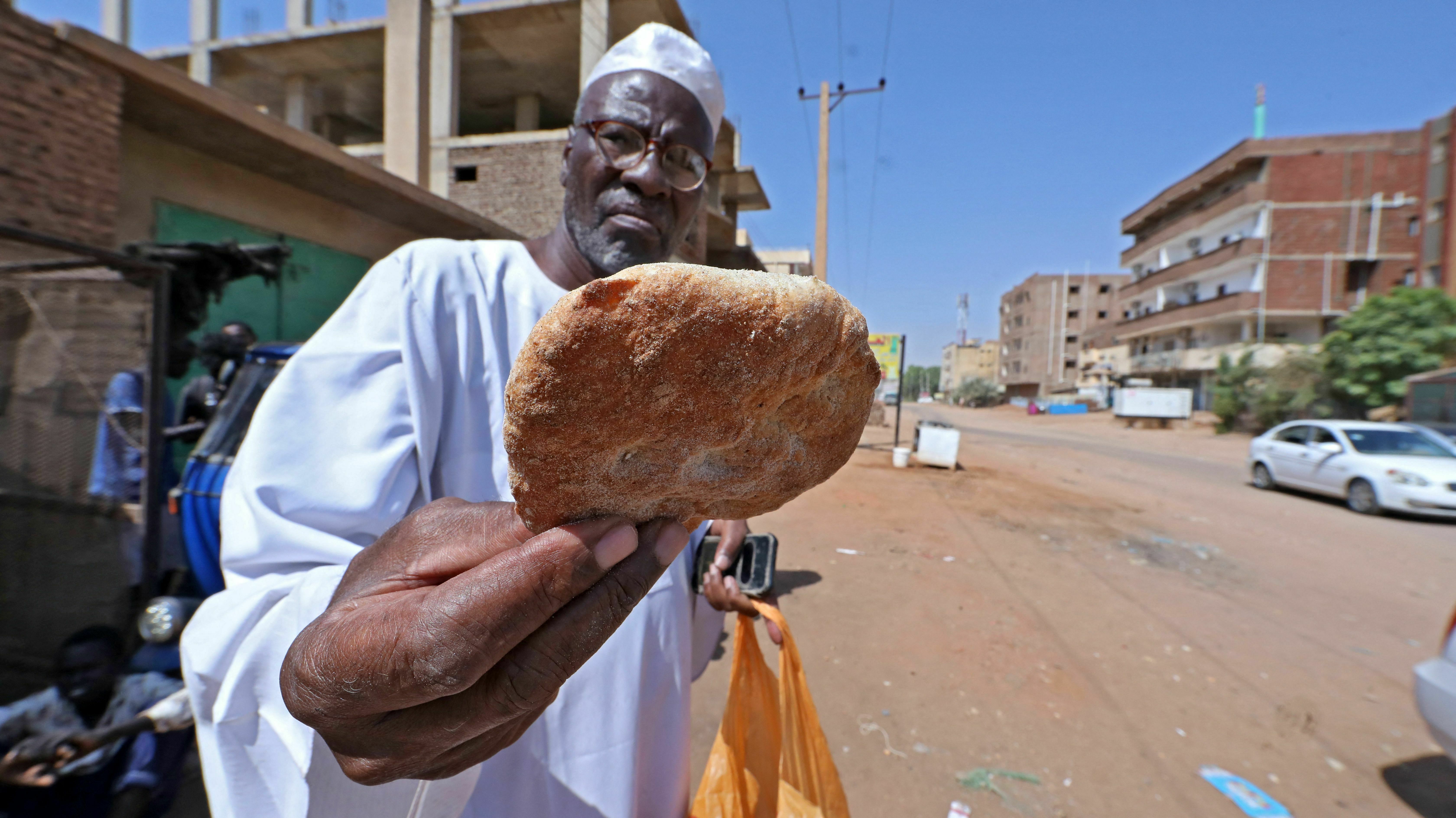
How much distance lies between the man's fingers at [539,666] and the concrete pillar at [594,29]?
13.6m

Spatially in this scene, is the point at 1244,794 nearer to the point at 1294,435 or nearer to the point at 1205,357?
the point at 1294,435

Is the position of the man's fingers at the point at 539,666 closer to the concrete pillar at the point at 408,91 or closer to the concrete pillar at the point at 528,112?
the concrete pillar at the point at 408,91

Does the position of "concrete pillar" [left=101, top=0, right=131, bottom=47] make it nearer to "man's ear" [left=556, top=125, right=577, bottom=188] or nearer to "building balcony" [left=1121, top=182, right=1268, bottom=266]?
"man's ear" [left=556, top=125, right=577, bottom=188]

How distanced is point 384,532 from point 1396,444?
13.8m

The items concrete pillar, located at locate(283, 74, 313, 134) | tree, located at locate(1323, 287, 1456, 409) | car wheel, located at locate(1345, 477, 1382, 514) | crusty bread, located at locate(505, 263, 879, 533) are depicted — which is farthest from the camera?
tree, located at locate(1323, 287, 1456, 409)

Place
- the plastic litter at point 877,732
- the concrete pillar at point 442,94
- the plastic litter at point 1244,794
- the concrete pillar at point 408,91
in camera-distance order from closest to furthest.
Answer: the plastic litter at point 1244,794, the plastic litter at point 877,732, the concrete pillar at point 408,91, the concrete pillar at point 442,94

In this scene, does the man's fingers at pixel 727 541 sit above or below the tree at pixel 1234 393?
below

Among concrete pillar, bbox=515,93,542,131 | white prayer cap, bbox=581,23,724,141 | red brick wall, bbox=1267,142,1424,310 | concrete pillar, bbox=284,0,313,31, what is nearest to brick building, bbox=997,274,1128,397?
red brick wall, bbox=1267,142,1424,310

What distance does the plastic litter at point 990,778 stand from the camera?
292 centimetres

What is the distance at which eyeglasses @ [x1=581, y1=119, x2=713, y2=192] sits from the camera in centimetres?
151

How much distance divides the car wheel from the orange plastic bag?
11869 mm

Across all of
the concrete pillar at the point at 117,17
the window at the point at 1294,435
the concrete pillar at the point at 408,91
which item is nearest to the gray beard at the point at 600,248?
the concrete pillar at the point at 408,91

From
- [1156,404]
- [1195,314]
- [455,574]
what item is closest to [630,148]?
[455,574]

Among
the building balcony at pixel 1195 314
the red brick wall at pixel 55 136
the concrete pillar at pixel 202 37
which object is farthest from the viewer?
the building balcony at pixel 1195 314
